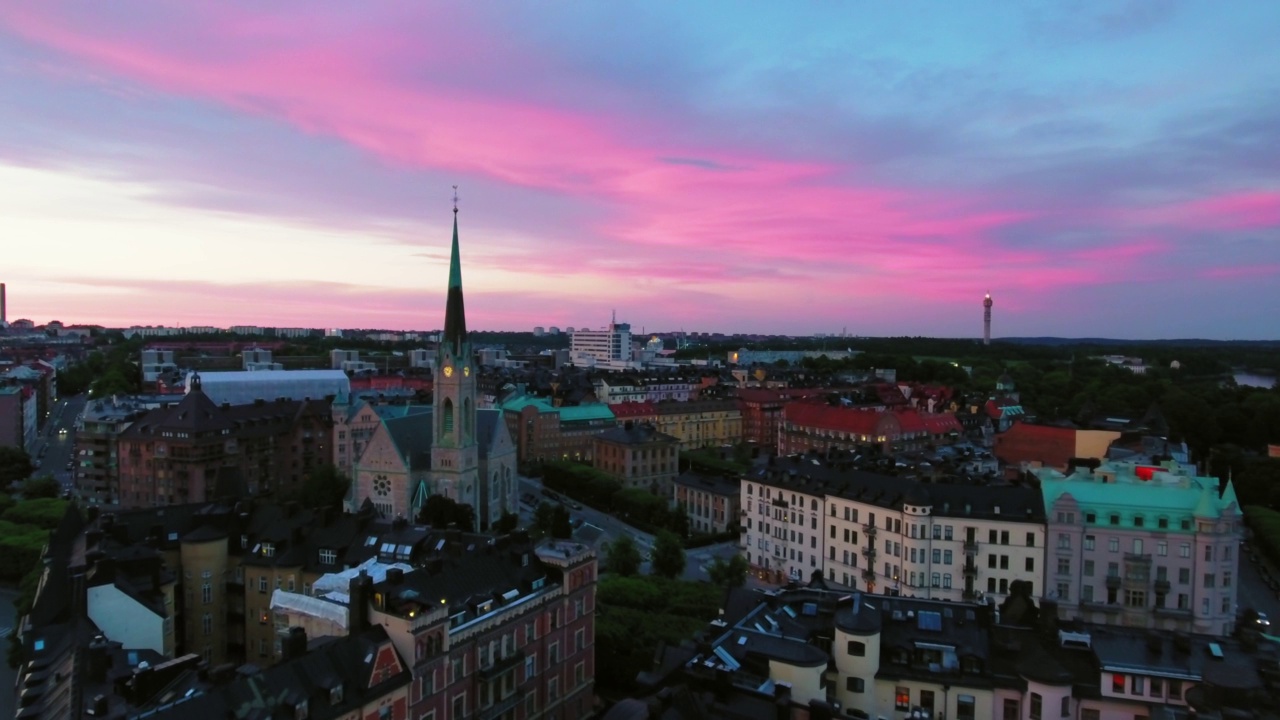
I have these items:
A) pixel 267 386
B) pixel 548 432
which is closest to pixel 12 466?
pixel 267 386

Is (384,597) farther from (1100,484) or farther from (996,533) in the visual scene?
(1100,484)

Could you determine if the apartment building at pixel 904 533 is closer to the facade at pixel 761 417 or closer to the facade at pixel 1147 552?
the facade at pixel 1147 552

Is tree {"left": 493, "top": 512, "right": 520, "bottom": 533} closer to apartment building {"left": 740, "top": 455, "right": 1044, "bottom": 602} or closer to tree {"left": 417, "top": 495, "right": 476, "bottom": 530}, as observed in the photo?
tree {"left": 417, "top": 495, "right": 476, "bottom": 530}

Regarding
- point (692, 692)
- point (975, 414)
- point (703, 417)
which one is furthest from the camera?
point (703, 417)

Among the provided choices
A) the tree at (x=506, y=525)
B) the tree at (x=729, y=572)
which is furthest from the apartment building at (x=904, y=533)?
the tree at (x=506, y=525)

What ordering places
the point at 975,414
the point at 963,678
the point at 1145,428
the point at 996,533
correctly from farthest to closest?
1. the point at 975,414
2. the point at 1145,428
3. the point at 996,533
4. the point at 963,678

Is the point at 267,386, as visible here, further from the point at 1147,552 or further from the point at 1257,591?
the point at 1257,591

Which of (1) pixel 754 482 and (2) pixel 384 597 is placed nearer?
(2) pixel 384 597

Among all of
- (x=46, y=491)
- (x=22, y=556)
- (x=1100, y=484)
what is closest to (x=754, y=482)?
(x=1100, y=484)
